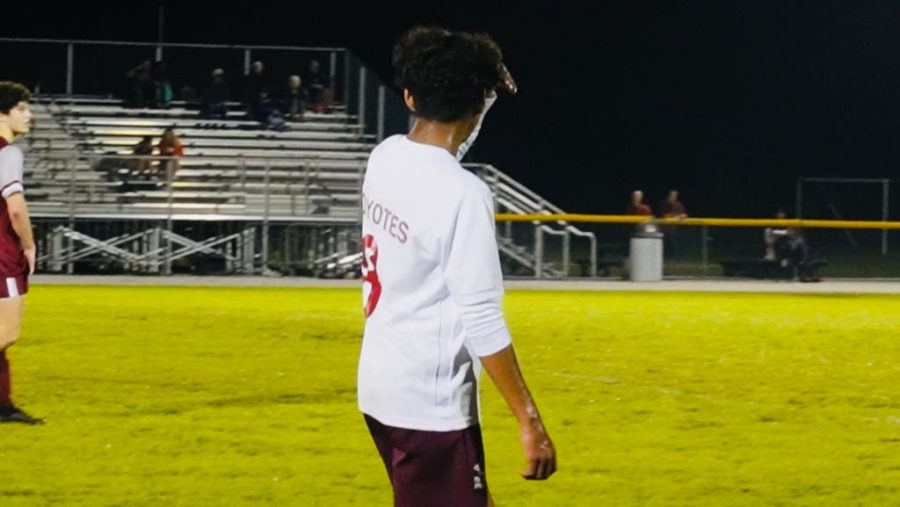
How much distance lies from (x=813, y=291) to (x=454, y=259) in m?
22.8

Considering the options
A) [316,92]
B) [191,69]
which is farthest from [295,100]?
[191,69]

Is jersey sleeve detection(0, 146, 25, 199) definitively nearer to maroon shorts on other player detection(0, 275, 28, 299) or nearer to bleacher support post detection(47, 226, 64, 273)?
maroon shorts on other player detection(0, 275, 28, 299)

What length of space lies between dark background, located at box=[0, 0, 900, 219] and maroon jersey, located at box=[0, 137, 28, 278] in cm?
5606

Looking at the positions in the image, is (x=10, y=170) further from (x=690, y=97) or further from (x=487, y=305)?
(x=690, y=97)

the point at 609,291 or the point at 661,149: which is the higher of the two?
the point at 661,149

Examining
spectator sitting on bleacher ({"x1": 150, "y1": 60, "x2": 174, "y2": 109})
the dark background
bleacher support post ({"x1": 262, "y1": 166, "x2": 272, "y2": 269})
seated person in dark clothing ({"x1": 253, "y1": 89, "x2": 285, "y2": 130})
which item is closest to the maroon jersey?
bleacher support post ({"x1": 262, "y1": 166, "x2": 272, "y2": 269})

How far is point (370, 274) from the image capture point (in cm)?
423

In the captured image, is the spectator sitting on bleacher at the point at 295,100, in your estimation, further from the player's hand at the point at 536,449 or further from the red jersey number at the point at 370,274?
the player's hand at the point at 536,449

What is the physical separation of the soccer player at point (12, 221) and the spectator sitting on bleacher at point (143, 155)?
18.3 meters

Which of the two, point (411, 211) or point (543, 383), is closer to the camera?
point (411, 211)

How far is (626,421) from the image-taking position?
10.5m

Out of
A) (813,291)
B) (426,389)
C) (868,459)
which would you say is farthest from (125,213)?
(426,389)

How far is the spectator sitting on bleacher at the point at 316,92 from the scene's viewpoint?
105 ft

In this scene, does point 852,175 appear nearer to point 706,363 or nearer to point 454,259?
point 706,363
